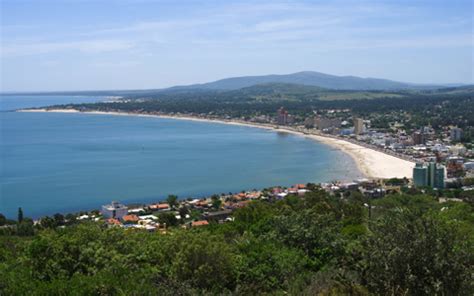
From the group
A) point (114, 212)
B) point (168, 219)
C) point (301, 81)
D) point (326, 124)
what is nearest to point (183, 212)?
point (168, 219)

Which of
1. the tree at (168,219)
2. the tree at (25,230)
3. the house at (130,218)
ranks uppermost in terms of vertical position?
the tree at (25,230)

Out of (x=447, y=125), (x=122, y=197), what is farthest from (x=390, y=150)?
(x=122, y=197)

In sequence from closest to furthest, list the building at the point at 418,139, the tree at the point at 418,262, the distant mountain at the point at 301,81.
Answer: the tree at the point at 418,262
the building at the point at 418,139
the distant mountain at the point at 301,81

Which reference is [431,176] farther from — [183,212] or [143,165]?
[143,165]

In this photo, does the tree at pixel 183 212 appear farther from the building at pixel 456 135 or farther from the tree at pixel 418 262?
the building at pixel 456 135

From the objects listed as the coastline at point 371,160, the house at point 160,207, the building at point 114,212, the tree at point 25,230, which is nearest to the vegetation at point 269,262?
the tree at point 25,230

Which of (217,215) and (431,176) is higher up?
(431,176)

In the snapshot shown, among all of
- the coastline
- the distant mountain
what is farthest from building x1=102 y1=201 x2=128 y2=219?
the distant mountain
